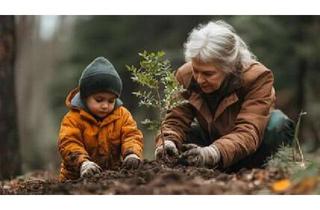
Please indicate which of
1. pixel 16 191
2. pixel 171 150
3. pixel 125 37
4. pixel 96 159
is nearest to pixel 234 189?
pixel 171 150

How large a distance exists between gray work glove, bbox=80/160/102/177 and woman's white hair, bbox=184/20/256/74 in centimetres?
93

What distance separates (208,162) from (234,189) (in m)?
0.62

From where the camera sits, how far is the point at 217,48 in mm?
4371

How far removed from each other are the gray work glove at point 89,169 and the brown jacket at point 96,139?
0.34ft

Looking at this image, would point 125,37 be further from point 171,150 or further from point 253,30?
point 171,150

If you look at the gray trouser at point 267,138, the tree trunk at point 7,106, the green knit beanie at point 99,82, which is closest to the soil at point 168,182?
the green knit beanie at point 99,82

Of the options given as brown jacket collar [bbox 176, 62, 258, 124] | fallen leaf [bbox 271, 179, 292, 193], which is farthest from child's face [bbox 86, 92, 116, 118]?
fallen leaf [bbox 271, 179, 292, 193]

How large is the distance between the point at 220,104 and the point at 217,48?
1.28 feet

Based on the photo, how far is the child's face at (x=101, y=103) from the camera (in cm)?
430

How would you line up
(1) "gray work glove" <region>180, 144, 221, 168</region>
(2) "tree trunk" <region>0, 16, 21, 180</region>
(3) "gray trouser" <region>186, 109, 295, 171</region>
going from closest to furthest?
1. (1) "gray work glove" <region>180, 144, 221, 168</region>
2. (3) "gray trouser" <region>186, 109, 295, 171</region>
3. (2) "tree trunk" <region>0, 16, 21, 180</region>

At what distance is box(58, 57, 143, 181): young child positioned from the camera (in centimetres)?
429

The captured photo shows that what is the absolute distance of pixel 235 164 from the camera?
14.9ft

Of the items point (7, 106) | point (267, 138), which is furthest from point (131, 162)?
point (7, 106)

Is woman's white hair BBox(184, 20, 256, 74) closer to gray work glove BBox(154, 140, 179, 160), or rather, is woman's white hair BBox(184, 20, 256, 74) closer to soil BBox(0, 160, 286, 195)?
gray work glove BBox(154, 140, 179, 160)
